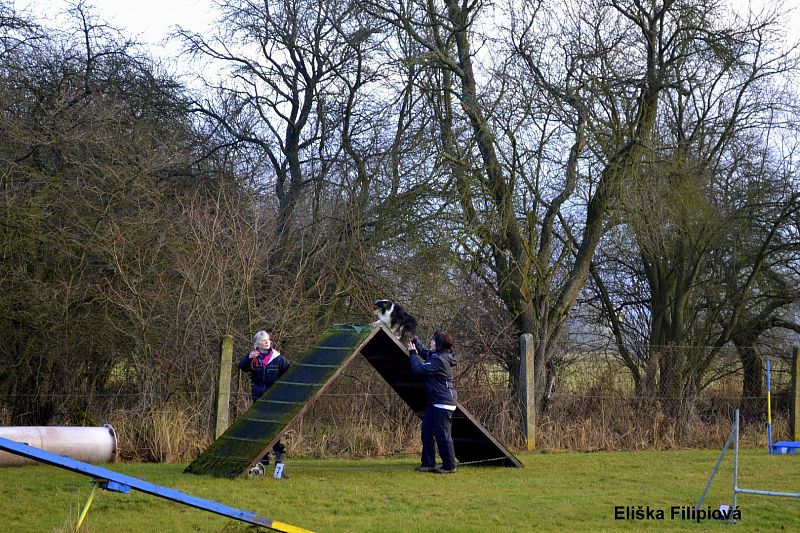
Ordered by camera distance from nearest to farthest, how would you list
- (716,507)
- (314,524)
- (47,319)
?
1. (314,524)
2. (716,507)
3. (47,319)

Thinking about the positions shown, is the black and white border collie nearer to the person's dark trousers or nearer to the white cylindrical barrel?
the person's dark trousers

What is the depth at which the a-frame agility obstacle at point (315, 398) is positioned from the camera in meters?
9.24

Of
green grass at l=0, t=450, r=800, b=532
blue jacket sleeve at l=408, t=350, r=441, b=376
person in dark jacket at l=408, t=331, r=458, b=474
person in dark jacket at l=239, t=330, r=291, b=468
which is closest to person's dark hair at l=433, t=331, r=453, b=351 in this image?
person in dark jacket at l=408, t=331, r=458, b=474

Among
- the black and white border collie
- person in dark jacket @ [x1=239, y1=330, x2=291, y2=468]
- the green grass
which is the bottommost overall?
the green grass

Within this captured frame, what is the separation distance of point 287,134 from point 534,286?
6.10 m

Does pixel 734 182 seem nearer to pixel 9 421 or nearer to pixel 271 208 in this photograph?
pixel 271 208

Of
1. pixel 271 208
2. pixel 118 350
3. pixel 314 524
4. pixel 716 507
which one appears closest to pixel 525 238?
pixel 271 208

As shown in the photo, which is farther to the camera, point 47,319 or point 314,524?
point 47,319

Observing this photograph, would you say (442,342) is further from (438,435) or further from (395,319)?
(438,435)

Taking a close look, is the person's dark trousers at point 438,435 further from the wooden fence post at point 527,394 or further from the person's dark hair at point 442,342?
the wooden fence post at point 527,394

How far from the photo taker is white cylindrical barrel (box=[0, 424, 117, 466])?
400 inches

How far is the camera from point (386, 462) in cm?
1180

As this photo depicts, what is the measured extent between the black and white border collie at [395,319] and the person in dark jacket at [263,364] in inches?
46.7

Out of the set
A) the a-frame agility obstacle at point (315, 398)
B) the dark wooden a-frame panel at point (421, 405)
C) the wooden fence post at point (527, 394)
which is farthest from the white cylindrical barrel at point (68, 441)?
the wooden fence post at point (527, 394)
